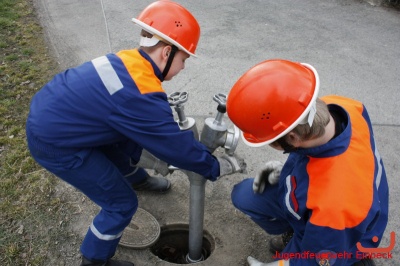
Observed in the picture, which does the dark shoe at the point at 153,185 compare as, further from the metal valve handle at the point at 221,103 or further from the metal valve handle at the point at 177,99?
the metal valve handle at the point at 221,103

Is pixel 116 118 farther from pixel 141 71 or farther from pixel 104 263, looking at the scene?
pixel 104 263

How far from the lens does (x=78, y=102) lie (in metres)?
1.84

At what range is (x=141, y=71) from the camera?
1.84m

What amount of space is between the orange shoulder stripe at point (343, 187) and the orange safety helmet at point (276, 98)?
0.72 feet

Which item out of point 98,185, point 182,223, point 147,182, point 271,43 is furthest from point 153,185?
point 271,43

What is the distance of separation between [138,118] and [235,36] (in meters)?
3.70

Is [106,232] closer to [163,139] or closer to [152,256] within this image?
[152,256]

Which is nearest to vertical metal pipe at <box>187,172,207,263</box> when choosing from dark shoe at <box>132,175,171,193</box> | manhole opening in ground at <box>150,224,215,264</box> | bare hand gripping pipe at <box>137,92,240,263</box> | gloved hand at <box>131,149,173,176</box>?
Answer: bare hand gripping pipe at <box>137,92,240,263</box>

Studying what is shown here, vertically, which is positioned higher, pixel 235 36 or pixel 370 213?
pixel 370 213

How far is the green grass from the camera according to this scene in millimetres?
2424

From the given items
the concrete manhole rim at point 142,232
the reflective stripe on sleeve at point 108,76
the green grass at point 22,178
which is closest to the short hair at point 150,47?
the reflective stripe on sleeve at point 108,76

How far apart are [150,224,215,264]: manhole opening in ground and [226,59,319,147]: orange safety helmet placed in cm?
119

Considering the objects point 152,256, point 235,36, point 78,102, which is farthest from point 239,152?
point 235,36

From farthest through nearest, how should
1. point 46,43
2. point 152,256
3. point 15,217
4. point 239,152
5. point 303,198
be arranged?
point 46,43
point 239,152
point 15,217
point 152,256
point 303,198
